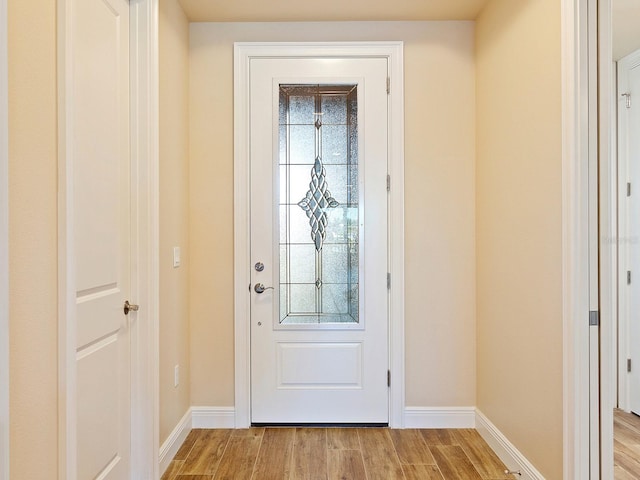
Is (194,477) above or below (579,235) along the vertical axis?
below

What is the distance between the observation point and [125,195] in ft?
6.84

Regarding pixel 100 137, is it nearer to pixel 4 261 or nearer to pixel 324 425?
pixel 4 261

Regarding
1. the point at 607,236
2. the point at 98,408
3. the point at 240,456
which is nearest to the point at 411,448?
the point at 240,456

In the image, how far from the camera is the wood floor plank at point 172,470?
235cm

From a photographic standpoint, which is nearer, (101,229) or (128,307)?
(101,229)

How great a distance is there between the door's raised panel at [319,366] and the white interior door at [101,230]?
42.7 inches

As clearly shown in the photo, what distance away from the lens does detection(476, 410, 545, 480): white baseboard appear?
2219 mm

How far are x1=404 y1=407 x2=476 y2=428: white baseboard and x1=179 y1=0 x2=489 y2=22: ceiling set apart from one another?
2.50m

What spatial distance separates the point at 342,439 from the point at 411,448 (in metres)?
0.41

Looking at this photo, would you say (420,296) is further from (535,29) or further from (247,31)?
(247,31)

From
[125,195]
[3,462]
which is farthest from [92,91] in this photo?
[3,462]

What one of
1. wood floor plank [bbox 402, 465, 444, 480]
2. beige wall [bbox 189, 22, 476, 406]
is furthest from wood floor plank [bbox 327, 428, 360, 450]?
beige wall [bbox 189, 22, 476, 406]

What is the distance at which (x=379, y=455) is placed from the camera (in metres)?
2.56

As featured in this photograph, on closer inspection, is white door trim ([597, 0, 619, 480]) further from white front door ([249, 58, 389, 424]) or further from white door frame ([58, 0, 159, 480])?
white door frame ([58, 0, 159, 480])
